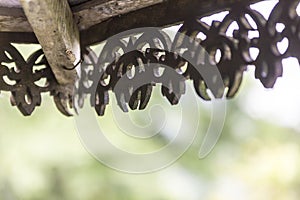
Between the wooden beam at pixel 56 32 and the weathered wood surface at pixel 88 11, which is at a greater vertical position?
the weathered wood surface at pixel 88 11

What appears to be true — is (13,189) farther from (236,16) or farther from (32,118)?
(236,16)

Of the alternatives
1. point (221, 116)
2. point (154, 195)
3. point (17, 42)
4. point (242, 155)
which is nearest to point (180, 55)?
point (221, 116)

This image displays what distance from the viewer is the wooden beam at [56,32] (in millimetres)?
696

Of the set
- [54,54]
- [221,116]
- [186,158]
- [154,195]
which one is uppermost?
[54,54]

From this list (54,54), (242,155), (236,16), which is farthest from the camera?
(242,155)

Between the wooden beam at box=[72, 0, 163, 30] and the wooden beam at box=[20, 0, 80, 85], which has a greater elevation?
the wooden beam at box=[72, 0, 163, 30]

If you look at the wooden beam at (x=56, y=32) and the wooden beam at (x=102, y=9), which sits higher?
the wooden beam at (x=102, y=9)

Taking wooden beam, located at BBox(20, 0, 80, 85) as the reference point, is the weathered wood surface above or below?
above

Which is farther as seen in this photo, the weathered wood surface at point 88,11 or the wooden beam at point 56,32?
the weathered wood surface at point 88,11

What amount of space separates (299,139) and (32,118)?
1.43 metres

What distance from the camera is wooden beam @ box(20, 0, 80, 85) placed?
696mm

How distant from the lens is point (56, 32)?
2.48 ft

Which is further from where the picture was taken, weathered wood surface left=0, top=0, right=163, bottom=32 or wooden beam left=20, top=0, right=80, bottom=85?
weathered wood surface left=0, top=0, right=163, bottom=32

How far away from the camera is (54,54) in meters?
0.84
